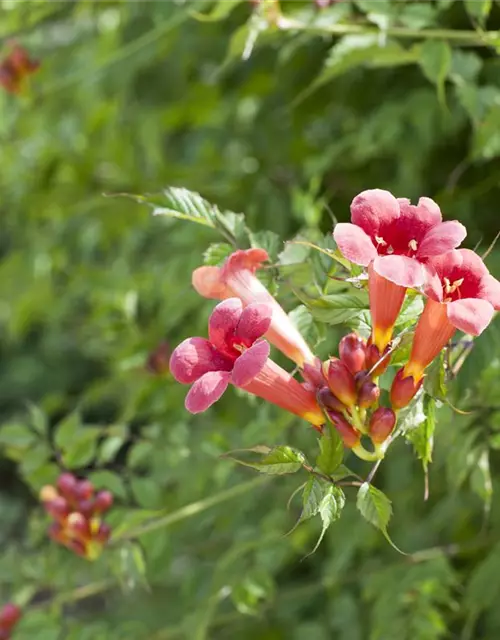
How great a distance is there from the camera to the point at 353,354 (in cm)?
142

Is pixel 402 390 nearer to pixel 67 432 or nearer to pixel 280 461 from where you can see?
pixel 280 461

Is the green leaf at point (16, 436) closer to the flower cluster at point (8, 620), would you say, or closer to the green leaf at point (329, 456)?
the flower cluster at point (8, 620)

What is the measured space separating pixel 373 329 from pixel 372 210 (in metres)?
0.19

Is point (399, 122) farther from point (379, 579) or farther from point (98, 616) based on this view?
point (98, 616)

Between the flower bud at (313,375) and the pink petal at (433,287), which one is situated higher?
the pink petal at (433,287)

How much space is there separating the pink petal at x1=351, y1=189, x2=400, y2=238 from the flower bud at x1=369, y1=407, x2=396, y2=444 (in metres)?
0.27

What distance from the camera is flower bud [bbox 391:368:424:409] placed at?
143cm

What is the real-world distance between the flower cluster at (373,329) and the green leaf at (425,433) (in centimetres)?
6

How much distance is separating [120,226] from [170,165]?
0.32 m

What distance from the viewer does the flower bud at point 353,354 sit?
142 cm

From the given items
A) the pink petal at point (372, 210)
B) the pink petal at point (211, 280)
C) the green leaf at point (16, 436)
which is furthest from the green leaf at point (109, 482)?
the pink petal at point (372, 210)

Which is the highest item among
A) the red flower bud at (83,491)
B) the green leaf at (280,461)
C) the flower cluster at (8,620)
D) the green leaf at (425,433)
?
the green leaf at (280,461)

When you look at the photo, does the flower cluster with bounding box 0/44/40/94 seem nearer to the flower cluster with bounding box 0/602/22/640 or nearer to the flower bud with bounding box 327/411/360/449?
the flower cluster with bounding box 0/602/22/640

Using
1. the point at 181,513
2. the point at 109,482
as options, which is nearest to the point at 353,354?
the point at 181,513
